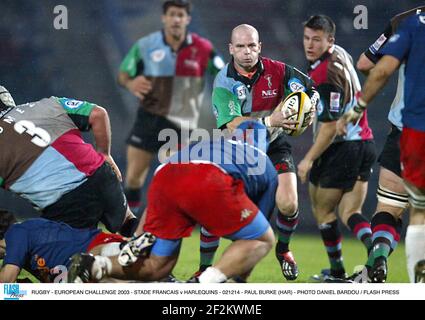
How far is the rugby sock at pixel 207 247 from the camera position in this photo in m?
5.46

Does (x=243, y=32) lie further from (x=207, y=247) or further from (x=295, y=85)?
(x=207, y=247)

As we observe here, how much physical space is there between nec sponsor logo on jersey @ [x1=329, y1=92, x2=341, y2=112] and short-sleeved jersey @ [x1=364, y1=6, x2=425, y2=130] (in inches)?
14.9

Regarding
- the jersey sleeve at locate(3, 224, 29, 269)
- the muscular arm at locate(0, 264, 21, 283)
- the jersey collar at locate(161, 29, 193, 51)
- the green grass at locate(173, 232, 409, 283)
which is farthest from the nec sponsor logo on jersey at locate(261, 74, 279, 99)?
the muscular arm at locate(0, 264, 21, 283)

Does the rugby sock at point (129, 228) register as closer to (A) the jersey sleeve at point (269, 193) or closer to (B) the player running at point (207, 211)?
(B) the player running at point (207, 211)

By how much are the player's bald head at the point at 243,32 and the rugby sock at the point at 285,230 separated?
1.21 metres

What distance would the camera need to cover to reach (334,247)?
5648 mm

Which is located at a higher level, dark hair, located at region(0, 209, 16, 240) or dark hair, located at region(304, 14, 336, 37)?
dark hair, located at region(304, 14, 336, 37)

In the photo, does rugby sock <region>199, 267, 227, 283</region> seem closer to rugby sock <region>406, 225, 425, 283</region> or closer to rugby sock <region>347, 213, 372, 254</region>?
rugby sock <region>406, 225, 425, 283</region>

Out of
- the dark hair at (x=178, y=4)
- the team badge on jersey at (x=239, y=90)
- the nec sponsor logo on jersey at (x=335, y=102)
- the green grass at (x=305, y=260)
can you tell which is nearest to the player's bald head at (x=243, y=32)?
the team badge on jersey at (x=239, y=90)

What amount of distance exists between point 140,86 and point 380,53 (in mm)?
1912

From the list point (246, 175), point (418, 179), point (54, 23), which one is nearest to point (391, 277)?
point (418, 179)

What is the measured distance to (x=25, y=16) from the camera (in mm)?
5559

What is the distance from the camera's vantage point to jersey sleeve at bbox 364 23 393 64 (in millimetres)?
5230

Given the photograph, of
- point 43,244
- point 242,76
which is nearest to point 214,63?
point 242,76
